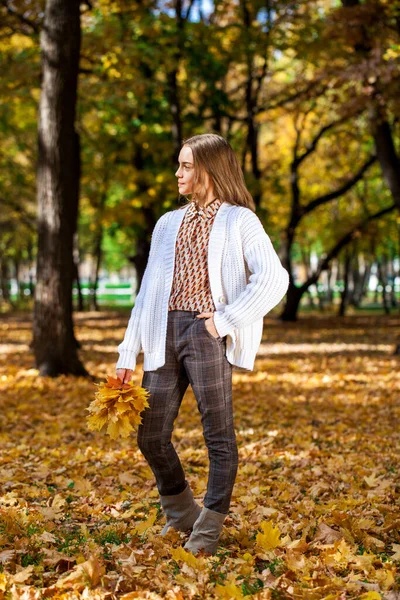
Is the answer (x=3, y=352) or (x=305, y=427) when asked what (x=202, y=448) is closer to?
(x=305, y=427)

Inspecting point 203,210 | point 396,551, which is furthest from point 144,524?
point 203,210

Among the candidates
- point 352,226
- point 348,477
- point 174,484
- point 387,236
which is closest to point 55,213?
point 348,477

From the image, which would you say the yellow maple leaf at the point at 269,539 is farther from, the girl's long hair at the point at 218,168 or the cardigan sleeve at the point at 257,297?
the girl's long hair at the point at 218,168

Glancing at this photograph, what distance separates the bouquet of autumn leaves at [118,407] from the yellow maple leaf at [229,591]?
842 millimetres

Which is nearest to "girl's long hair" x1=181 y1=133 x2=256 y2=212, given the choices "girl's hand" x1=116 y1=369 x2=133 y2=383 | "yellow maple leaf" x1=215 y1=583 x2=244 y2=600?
"girl's hand" x1=116 y1=369 x2=133 y2=383

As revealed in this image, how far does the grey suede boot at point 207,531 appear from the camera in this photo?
369cm

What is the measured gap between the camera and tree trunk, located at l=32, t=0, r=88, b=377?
10.3 metres

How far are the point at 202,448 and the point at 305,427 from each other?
1.47 metres

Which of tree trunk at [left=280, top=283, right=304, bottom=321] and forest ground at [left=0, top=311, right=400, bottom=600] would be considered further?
tree trunk at [left=280, top=283, right=304, bottom=321]

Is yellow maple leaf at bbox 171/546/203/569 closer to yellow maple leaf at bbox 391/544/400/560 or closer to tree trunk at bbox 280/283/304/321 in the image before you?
yellow maple leaf at bbox 391/544/400/560

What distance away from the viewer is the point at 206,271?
367 cm

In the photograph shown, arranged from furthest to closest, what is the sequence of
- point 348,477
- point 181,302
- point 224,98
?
point 224,98, point 348,477, point 181,302

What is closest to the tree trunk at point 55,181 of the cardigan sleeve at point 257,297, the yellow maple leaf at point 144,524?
the yellow maple leaf at point 144,524

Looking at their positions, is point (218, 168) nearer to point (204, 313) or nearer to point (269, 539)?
point (204, 313)
